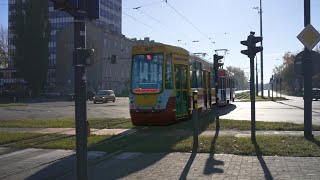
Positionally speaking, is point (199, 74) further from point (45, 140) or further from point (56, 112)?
point (56, 112)

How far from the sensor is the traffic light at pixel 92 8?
23.0 ft

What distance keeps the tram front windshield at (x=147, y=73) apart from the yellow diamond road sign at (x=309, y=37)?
630 centimetres

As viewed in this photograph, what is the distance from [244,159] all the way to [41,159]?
197 inches

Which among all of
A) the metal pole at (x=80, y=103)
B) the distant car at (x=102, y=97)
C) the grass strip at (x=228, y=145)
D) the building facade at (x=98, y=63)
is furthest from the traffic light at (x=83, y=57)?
the building facade at (x=98, y=63)

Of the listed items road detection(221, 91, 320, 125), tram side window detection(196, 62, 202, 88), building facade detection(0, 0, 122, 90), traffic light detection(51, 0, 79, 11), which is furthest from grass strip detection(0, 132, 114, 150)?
building facade detection(0, 0, 122, 90)

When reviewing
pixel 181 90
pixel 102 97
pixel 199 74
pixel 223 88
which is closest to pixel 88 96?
pixel 181 90

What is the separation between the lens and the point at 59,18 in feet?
384

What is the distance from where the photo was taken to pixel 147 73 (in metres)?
18.3

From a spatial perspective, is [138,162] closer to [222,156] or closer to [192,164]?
[192,164]

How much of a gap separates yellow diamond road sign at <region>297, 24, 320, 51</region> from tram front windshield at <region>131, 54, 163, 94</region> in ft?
20.7

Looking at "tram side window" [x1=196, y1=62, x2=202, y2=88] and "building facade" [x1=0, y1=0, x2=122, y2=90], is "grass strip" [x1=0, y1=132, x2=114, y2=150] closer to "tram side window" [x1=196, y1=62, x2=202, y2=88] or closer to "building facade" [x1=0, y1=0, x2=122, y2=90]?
"tram side window" [x1=196, y1=62, x2=202, y2=88]

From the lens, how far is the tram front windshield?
18.0 meters

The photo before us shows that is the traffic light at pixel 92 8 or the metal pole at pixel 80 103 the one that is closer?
the metal pole at pixel 80 103

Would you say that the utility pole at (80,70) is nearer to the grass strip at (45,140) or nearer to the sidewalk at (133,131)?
the grass strip at (45,140)
